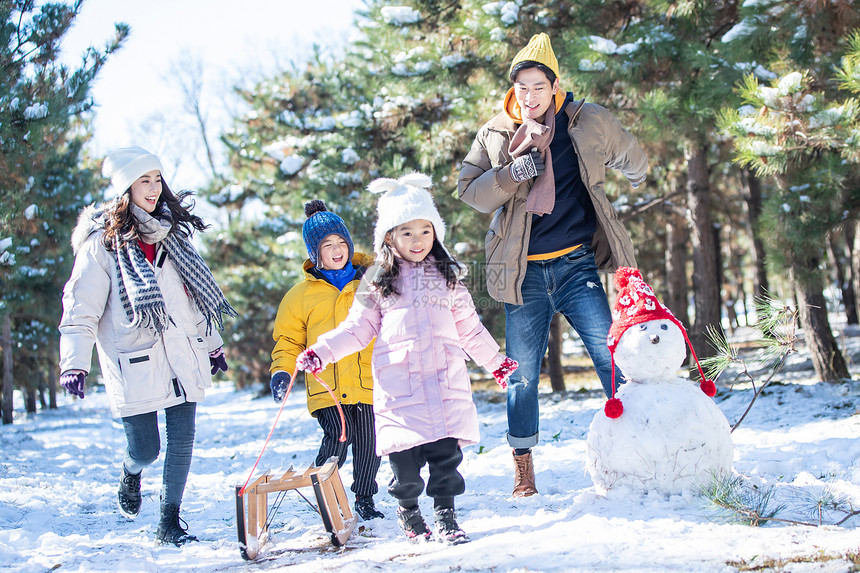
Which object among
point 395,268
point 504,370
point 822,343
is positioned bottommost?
point 822,343

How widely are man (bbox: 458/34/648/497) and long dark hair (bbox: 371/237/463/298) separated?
48cm

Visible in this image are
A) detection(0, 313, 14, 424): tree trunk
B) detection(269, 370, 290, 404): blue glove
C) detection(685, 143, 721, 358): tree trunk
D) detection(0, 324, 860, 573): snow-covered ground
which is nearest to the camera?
detection(0, 324, 860, 573): snow-covered ground

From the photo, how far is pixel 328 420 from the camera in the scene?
Result: 142 inches

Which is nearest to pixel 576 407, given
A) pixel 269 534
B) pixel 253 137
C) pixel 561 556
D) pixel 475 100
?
pixel 475 100

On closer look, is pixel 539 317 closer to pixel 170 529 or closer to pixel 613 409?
pixel 613 409

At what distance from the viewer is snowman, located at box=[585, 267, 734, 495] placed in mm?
2684

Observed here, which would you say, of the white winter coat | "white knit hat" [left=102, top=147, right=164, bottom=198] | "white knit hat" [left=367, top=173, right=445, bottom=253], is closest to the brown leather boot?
"white knit hat" [left=367, top=173, right=445, bottom=253]

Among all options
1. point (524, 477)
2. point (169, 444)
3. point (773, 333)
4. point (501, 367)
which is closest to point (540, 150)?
point (501, 367)

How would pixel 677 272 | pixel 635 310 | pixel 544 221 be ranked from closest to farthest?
1. pixel 635 310
2. pixel 544 221
3. pixel 677 272

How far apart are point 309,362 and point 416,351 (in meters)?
0.45

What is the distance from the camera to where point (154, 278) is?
325cm

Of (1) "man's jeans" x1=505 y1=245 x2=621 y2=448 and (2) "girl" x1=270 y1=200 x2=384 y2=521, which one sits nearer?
(1) "man's jeans" x1=505 y1=245 x2=621 y2=448

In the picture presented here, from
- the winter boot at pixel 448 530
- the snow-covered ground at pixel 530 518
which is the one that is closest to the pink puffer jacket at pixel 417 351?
the winter boot at pixel 448 530

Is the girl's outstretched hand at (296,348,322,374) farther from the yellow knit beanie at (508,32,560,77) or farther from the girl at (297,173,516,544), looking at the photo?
the yellow knit beanie at (508,32,560,77)
